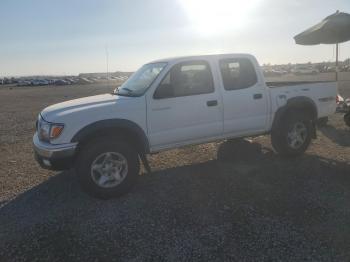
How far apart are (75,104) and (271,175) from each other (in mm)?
3400

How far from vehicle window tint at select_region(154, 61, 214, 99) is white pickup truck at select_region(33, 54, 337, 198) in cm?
2

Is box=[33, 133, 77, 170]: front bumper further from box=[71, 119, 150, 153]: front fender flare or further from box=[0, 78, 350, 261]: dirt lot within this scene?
box=[0, 78, 350, 261]: dirt lot

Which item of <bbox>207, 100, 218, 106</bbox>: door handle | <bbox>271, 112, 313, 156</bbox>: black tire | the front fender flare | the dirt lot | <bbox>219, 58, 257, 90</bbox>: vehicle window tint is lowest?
the dirt lot

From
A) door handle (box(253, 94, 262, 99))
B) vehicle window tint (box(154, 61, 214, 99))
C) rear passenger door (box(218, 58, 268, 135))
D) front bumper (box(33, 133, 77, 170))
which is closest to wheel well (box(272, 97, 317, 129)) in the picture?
rear passenger door (box(218, 58, 268, 135))

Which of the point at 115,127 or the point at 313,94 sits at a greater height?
the point at 313,94

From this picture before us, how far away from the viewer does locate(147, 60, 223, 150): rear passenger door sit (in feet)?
17.8


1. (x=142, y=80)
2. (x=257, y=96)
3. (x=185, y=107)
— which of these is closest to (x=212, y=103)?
(x=185, y=107)

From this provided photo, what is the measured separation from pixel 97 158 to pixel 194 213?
156 centimetres

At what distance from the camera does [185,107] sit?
559 cm

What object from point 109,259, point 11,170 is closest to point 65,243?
point 109,259

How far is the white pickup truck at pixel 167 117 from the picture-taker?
4.97m

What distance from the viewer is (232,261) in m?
3.52

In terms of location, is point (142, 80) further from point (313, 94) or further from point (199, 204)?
point (313, 94)

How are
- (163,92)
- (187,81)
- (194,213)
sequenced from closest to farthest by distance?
(194,213) < (163,92) < (187,81)
